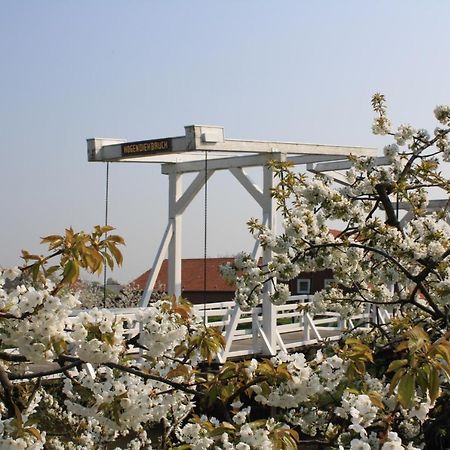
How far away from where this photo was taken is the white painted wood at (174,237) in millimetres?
13375

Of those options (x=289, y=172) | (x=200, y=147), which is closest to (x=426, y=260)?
(x=289, y=172)

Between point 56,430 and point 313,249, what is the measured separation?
224 centimetres

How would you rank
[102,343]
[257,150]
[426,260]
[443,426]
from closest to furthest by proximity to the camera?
[102,343] → [443,426] → [426,260] → [257,150]

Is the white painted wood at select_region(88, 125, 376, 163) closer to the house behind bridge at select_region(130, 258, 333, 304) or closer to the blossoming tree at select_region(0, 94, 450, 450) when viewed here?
the blossoming tree at select_region(0, 94, 450, 450)

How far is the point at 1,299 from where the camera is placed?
A: 3.52 metres

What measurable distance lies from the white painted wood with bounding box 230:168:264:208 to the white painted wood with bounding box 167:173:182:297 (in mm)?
1048

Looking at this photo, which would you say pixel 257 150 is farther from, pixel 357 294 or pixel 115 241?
pixel 115 241

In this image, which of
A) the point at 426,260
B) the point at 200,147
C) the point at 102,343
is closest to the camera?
the point at 102,343

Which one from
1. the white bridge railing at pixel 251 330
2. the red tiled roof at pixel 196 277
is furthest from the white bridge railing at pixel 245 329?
the red tiled roof at pixel 196 277

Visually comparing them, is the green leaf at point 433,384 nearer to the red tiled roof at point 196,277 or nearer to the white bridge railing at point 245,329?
the white bridge railing at point 245,329

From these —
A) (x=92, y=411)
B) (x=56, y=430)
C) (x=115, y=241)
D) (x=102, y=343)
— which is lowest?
(x=56, y=430)

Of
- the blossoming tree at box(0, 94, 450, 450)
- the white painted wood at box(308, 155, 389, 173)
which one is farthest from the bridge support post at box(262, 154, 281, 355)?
the blossoming tree at box(0, 94, 450, 450)

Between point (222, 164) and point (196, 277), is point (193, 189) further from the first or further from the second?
point (196, 277)

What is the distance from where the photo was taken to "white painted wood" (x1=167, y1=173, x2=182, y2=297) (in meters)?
13.4
